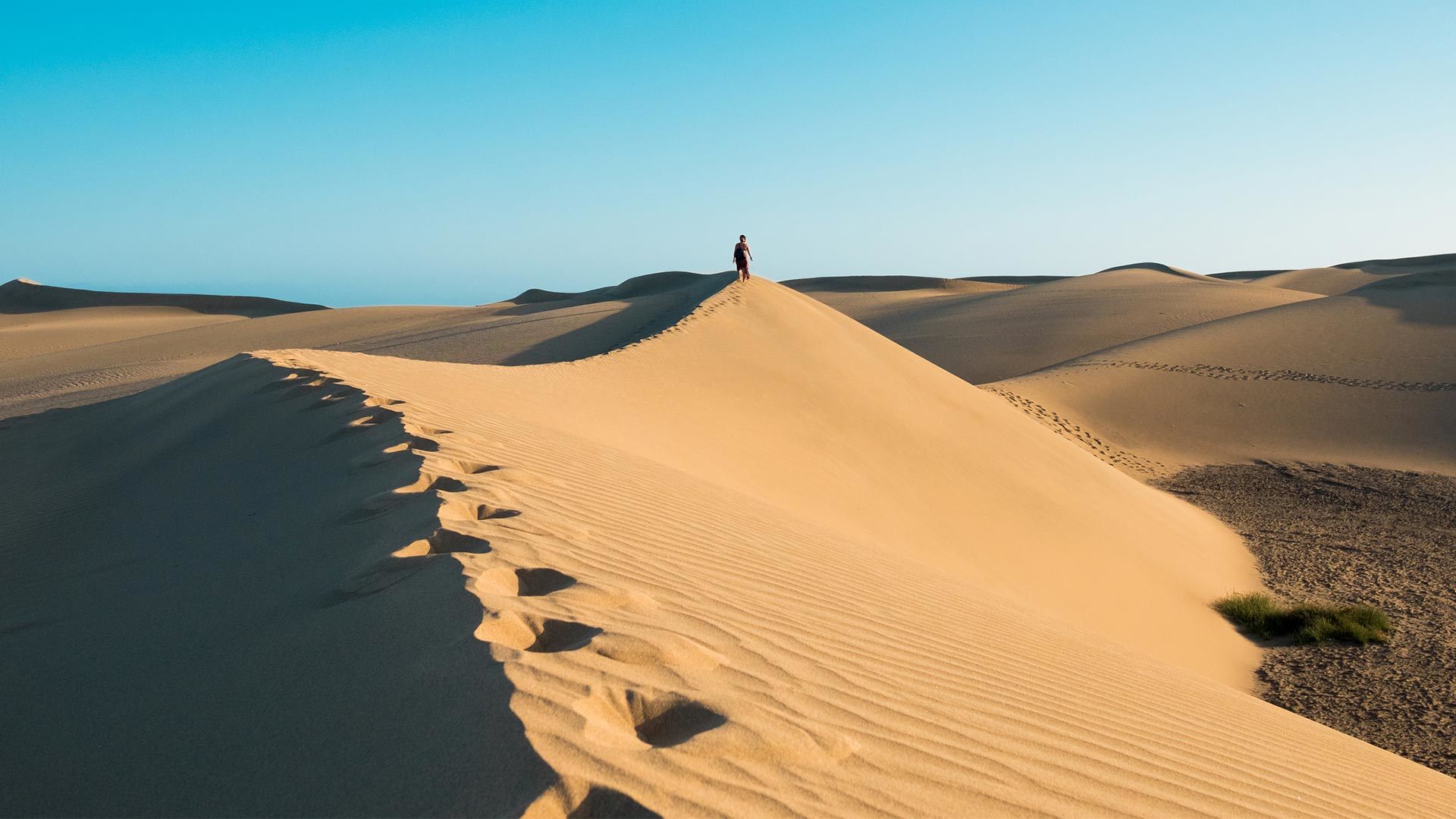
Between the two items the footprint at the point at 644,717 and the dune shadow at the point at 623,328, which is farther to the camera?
the dune shadow at the point at 623,328

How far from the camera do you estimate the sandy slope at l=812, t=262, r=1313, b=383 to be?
3344cm

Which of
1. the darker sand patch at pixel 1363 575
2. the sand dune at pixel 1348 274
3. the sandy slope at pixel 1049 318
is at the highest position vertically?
the sand dune at pixel 1348 274

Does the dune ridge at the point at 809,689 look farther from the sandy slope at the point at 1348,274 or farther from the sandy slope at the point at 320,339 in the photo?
the sandy slope at the point at 1348,274

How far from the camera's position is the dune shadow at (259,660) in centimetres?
223

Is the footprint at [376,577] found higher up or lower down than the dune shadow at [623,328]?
lower down

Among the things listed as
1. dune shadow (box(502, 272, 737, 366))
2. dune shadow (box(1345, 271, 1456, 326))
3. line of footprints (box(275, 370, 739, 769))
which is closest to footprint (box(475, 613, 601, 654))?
line of footprints (box(275, 370, 739, 769))

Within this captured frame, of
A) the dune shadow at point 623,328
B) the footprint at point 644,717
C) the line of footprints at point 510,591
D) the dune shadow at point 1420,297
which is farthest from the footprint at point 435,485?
the dune shadow at point 1420,297

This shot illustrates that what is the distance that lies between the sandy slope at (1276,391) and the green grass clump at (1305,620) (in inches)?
387

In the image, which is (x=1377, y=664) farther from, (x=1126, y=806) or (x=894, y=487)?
(x=1126, y=806)

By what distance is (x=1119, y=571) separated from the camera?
32.1 feet

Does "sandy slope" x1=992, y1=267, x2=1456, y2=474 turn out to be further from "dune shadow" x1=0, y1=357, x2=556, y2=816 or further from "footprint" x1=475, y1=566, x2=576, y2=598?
"footprint" x1=475, y1=566, x2=576, y2=598

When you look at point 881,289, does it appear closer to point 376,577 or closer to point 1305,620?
point 1305,620

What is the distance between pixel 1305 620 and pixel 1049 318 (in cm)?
3209

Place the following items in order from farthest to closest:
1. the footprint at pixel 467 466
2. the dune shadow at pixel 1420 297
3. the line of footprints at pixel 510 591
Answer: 1. the dune shadow at pixel 1420 297
2. the footprint at pixel 467 466
3. the line of footprints at pixel 510 591
